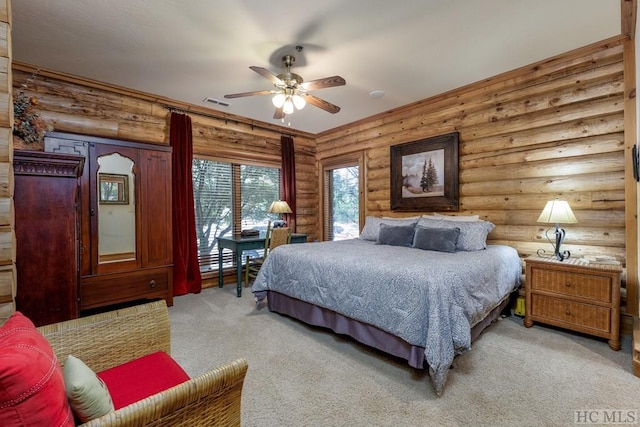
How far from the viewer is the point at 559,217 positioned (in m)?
2.68

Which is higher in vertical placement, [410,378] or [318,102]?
[318,102]

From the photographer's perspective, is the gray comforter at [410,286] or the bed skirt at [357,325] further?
the bed skirt at [357,325]

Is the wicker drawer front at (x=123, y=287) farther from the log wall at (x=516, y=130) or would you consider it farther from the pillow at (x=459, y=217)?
the pillow at (x=459, y=217)

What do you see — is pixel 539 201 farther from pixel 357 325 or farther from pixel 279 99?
pixel 279 99

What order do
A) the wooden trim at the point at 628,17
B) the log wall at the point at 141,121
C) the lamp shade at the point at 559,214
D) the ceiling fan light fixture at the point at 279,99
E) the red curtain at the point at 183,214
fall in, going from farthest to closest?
the red curtain at the point at 183,214 < the log wall at the point at 141,121 < the ceiling fan light fixture at the point at 279,99 < the lamp shade at the point at 559,214 < the wooden trim at the point at 628,17

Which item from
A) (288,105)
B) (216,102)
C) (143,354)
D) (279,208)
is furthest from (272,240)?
(143,354)

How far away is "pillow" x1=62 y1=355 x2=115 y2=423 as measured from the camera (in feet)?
2.62

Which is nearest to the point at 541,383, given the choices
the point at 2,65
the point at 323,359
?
the point at 323,359

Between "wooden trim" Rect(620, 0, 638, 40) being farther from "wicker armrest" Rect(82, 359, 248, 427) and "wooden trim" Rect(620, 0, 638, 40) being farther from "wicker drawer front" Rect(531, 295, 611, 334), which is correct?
"wicker armrest" Rect(82, 359, 248, 427)

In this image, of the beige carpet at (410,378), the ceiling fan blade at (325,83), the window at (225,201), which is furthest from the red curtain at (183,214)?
the ceiling fan blade at (325,83)

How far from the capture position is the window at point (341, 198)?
17.1ft

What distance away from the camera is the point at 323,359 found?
2.31 metres

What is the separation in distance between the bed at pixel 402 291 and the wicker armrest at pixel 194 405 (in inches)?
52.3

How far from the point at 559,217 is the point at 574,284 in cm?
60
